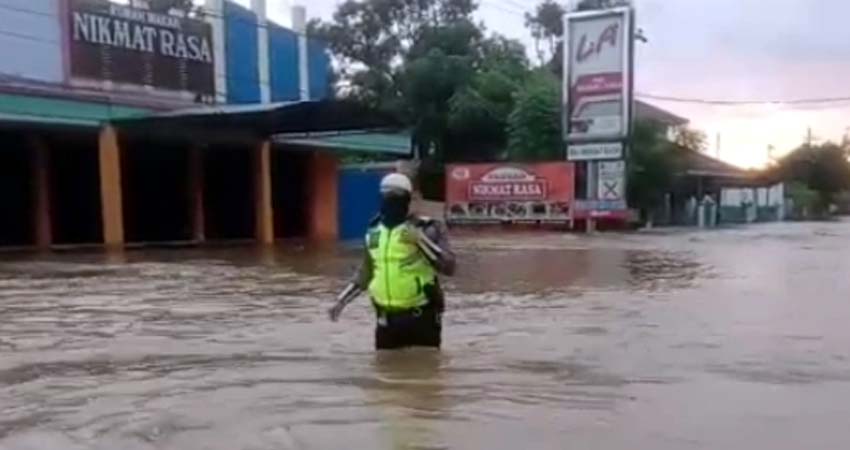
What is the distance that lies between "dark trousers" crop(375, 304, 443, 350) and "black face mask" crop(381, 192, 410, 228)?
0.60 meters

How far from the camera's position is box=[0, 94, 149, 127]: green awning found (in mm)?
25234

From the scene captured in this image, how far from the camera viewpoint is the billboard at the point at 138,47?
28.4m

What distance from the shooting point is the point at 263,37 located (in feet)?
114

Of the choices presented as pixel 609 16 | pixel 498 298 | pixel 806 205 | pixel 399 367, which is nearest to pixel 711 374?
pixel 399 367

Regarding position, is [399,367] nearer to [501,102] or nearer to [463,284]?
[463,284]

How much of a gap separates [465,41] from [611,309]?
41962mm

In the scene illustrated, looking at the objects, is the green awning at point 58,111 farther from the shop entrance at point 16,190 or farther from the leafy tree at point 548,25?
the leafy tree at point 548,25

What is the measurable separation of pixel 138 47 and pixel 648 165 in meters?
23.9

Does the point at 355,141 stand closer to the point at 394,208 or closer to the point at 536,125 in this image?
the point at 536,125

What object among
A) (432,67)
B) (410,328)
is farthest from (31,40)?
(432,67)

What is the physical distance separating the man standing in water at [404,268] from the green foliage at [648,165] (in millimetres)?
39859

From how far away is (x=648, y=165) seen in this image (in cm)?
4738

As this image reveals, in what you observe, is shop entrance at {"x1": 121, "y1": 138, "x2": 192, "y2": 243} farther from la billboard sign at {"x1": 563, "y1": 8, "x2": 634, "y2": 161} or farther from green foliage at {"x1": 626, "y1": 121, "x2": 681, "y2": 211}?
green foliage at {"x1": 626, "y1": 121, "x2": 681, "y2": 211}

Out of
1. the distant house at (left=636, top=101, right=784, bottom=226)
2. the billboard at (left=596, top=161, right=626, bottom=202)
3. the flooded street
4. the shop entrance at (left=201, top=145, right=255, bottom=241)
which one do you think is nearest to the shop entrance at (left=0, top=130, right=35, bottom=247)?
the shop entrance at (left=201, top=145, right=255, bottom=241)
